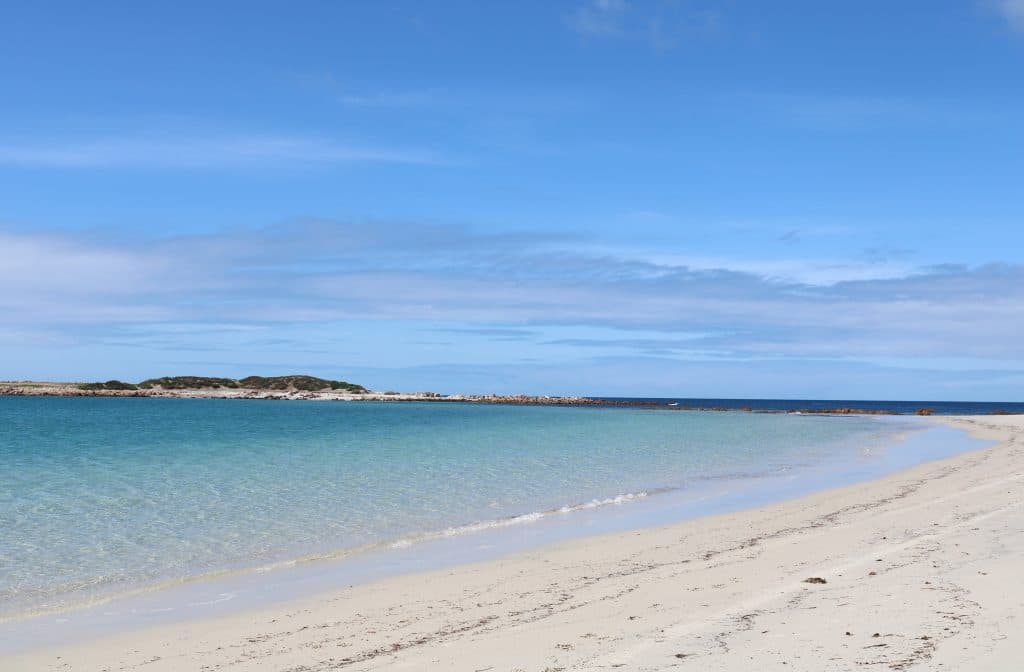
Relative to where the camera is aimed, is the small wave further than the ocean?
No

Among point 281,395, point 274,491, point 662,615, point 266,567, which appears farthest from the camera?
point 281,395

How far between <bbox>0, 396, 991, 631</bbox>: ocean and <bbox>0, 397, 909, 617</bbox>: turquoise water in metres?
0.05

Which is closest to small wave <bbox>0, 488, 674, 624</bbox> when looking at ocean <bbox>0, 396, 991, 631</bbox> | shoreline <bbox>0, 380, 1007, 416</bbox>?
ocean <bbox>0, 396, 991, 631</bbox>

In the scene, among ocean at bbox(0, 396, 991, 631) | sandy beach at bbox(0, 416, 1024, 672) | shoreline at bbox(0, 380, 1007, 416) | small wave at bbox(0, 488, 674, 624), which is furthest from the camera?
shoreline at bbox(0, 380, 1007, 416)

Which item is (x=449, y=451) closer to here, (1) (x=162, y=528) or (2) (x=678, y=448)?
(2) (x=678, y=448)

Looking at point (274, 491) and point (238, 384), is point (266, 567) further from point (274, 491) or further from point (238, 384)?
point (238, 384)

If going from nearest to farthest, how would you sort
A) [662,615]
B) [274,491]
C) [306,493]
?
[662,615]
[306,493]
[274,491]

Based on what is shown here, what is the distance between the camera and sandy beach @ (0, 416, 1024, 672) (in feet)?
22.9

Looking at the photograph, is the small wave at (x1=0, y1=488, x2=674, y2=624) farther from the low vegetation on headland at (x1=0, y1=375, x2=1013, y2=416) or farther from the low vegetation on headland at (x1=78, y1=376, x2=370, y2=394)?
the low vegetation on headland at (x1=78, y1=376, x2=370, y2=394)

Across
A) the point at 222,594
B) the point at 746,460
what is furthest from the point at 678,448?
the point at 222,594

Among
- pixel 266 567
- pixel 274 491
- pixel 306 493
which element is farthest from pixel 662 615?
pixel 274 491

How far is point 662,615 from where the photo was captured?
337 inches

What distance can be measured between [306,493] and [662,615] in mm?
14319

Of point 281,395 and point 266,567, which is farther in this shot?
point 281,395
